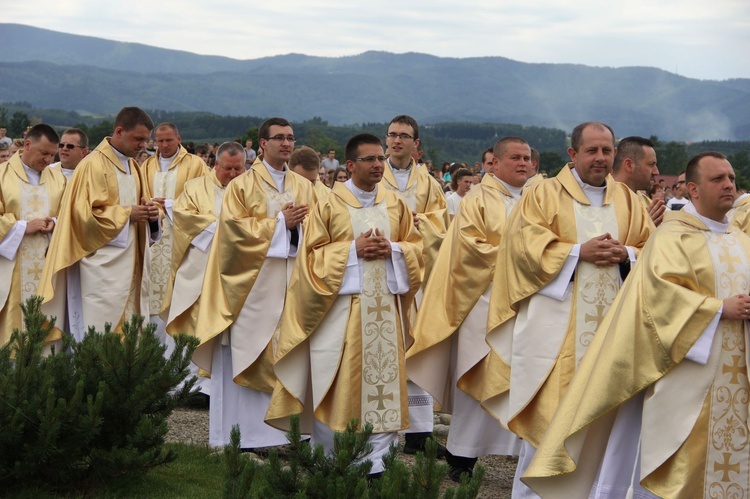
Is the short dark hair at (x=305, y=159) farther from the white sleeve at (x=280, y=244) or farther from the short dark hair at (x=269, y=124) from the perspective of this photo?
the white sleeve at (x=280, y=244)

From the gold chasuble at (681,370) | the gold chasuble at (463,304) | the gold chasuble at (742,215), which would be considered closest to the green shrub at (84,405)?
the gold chasuble at (463,304)

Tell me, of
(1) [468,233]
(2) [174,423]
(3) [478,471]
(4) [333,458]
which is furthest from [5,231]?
(3) [478,471]

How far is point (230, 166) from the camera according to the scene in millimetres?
10539

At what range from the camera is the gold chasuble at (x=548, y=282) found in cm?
694

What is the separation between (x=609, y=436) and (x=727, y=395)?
74cm

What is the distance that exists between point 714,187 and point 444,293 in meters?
3.03

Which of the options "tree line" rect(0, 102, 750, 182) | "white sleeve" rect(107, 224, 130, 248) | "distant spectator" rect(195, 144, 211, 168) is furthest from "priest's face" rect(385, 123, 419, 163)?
"tree line" rect(0, 102, 750, 182)

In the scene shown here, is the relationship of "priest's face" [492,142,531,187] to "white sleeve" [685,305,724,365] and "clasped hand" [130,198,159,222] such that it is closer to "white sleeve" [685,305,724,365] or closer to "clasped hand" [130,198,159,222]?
"white sleeve" [685,305,724,365]

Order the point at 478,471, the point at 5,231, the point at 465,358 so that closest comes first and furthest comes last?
the point at 478,471, the point at 465,358, the point at 5,231

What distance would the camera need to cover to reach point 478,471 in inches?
172

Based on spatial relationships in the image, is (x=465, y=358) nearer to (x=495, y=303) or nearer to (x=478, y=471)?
(x=495, y=303)

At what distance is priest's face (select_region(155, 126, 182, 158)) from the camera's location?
1238cm

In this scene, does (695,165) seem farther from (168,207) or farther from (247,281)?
(168,207)

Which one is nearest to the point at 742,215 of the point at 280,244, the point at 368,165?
the point at 368,165
